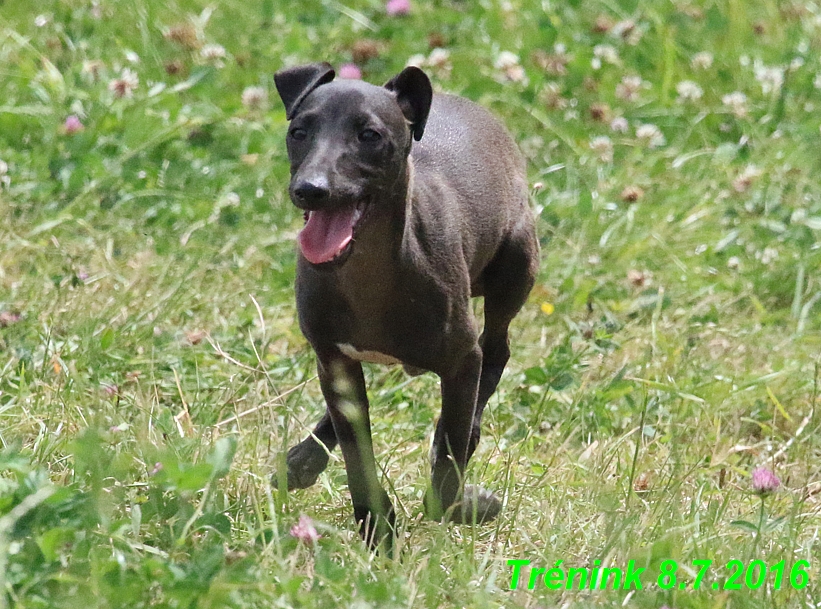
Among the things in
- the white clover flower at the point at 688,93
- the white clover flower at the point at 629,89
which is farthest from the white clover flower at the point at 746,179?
the white clover flower at the point at 629,89

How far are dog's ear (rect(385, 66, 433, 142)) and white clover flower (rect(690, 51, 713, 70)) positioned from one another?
12.8ft

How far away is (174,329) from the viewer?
459cm

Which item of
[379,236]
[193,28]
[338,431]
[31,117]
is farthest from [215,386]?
[193,28]

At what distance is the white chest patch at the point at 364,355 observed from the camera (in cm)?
338

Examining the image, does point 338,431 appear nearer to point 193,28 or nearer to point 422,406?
point 422,406

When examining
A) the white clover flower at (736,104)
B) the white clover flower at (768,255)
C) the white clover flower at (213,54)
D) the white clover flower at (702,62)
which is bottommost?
the white clover flower at (768,255)

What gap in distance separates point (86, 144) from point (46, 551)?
3.35 metres

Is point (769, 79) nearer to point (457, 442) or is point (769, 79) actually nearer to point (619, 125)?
point (619, 125)

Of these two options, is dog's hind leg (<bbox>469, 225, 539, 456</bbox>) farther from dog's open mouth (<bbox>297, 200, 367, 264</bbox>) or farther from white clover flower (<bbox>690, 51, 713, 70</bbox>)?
white clover flower (<bbox>690, 51, 713, 70</bbox>)

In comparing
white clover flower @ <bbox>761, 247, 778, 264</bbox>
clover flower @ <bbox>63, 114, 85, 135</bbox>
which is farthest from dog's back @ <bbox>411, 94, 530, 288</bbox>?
clover flower @ <bbox>63, 114, 85, 135</bbox>

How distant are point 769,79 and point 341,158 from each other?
172 inches

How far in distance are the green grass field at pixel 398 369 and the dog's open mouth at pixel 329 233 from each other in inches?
20.5

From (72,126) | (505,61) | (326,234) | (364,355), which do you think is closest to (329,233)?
(326,234)

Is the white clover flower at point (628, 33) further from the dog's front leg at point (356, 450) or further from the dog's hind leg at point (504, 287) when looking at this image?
the dog's front leg at point (356, 450)
